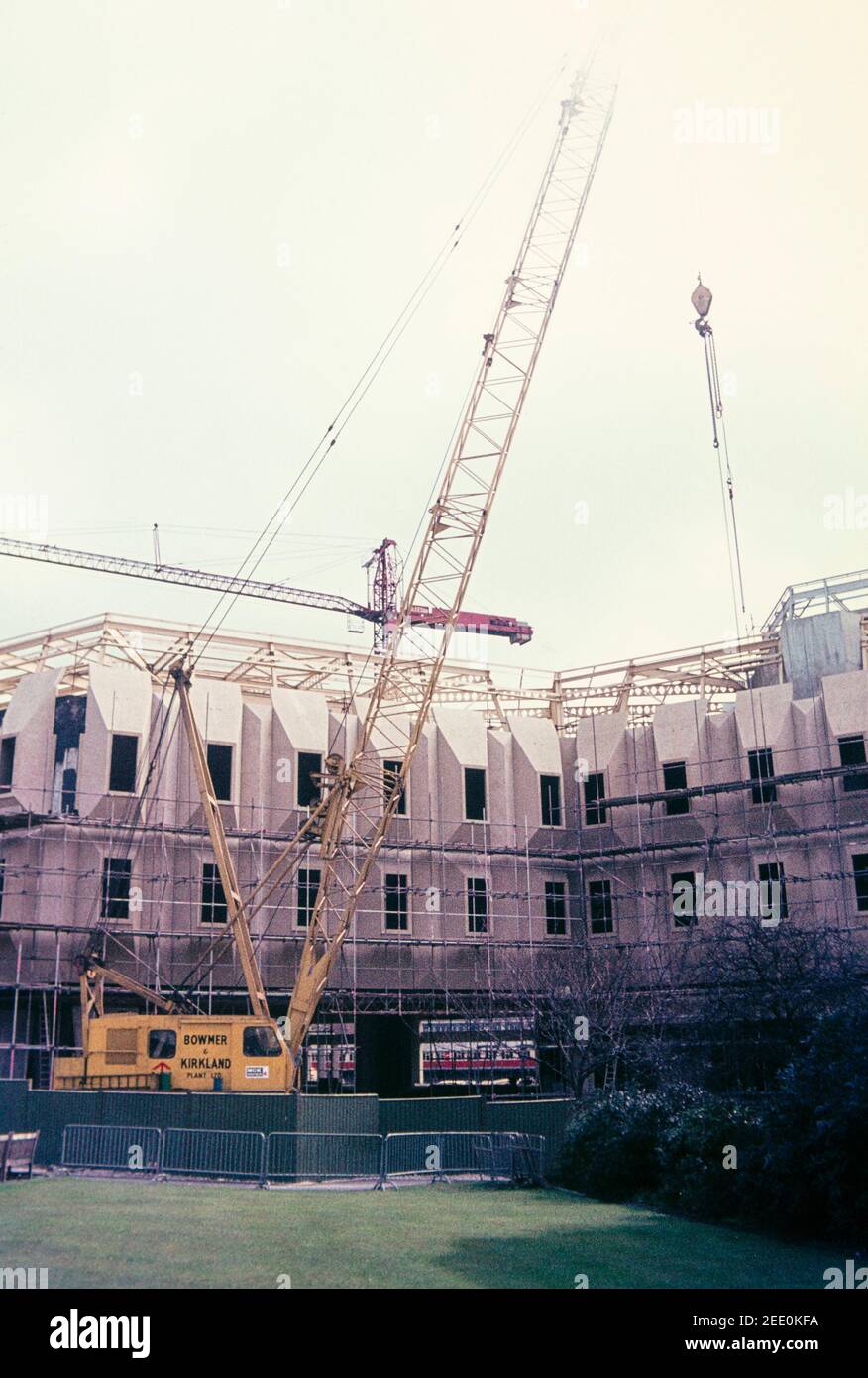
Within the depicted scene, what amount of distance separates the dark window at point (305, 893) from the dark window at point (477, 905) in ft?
18.4

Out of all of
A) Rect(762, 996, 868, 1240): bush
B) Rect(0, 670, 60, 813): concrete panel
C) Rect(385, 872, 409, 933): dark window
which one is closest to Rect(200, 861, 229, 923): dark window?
Rect(0, 670, 60, 813): concrete panel

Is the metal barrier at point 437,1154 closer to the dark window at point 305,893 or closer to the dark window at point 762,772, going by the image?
the dark window at point 305,893

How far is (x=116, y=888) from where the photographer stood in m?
41.6

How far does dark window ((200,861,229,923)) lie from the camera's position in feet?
140

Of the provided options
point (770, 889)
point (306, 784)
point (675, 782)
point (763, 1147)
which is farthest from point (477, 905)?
point (763, 1147)

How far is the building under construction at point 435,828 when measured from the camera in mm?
41219

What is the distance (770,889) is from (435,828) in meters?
11.8

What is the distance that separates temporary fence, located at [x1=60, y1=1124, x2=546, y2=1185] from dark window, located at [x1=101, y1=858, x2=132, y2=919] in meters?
14.5

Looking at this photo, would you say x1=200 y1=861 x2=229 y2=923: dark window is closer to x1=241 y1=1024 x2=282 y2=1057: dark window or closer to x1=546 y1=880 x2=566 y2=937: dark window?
x1=241 y1=1024 x2=282 y2=1057: dark window

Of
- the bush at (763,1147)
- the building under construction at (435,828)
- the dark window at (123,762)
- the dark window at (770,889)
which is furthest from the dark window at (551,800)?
the bush at (763,1147)
